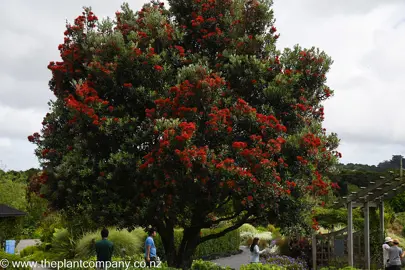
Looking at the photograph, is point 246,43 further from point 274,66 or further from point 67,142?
point 67,142

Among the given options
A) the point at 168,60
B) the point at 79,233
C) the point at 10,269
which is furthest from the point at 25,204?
the point at 168,60

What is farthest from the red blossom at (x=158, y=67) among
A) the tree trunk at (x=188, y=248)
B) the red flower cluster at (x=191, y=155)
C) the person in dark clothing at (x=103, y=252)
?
the tree trunk at (x=188, y=248)

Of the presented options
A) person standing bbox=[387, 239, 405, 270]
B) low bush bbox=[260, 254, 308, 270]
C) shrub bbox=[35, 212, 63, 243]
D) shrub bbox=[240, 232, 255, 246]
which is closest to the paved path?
low bush bbox=[260, 254, 308, 270]

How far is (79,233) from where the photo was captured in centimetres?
2273

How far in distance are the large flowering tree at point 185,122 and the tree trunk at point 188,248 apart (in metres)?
0.04

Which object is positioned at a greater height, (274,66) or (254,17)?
(254,17)

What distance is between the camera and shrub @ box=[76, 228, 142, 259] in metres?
20.5

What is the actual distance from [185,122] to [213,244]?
51.2 feet

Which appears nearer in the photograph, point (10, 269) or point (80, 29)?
point (10, 269)

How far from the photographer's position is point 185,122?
13125 mm

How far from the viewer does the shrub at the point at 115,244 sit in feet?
67.1

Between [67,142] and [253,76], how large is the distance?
5811 mm

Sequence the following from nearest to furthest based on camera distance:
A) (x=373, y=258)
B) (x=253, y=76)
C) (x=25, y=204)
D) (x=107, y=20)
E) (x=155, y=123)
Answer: (x=155, y=123)
(x=253, y=76)
(x=107, y=20)
(x=373, y=258)
(x=25, y=204)

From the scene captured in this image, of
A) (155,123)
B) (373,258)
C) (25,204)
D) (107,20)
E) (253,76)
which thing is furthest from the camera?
(25,204)
